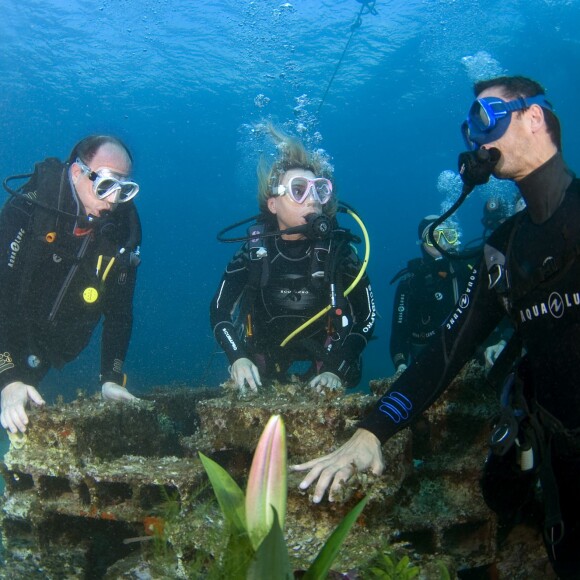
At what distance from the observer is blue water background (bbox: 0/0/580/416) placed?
26344 mm

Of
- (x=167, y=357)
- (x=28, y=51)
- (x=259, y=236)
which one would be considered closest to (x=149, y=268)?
(x=167, y=357)

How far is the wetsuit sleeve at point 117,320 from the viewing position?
16.9 ft

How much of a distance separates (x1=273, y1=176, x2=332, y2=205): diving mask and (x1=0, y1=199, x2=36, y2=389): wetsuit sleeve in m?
2.91

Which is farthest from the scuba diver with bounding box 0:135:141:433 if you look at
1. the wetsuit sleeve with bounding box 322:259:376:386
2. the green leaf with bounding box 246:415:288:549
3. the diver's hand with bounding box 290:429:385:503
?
the green leaf with bounding box 246:415:288:549

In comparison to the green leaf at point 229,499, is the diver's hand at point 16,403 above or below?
above

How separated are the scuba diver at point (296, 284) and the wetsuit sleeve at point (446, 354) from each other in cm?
228

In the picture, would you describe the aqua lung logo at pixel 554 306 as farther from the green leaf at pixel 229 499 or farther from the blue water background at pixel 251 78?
the blue water background at pixel 251 78

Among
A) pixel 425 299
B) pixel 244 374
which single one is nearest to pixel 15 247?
pixel 244 374

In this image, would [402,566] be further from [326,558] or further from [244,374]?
[244,374]

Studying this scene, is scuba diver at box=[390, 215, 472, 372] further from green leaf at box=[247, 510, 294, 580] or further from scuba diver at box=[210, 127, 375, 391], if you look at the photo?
green leaf at box=[247, 510, 294, 580]

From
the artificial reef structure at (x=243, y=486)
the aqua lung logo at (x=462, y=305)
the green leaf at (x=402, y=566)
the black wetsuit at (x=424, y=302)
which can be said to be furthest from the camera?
the black wetsuit at (x=424, y=302)

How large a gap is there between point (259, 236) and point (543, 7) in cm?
3404

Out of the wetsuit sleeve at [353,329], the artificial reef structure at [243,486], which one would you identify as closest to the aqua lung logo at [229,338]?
the wetsuit sleeve at [353,329]

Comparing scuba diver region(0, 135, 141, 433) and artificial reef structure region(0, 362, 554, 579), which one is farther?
scuba diver region(0, 135, 141, 433)
